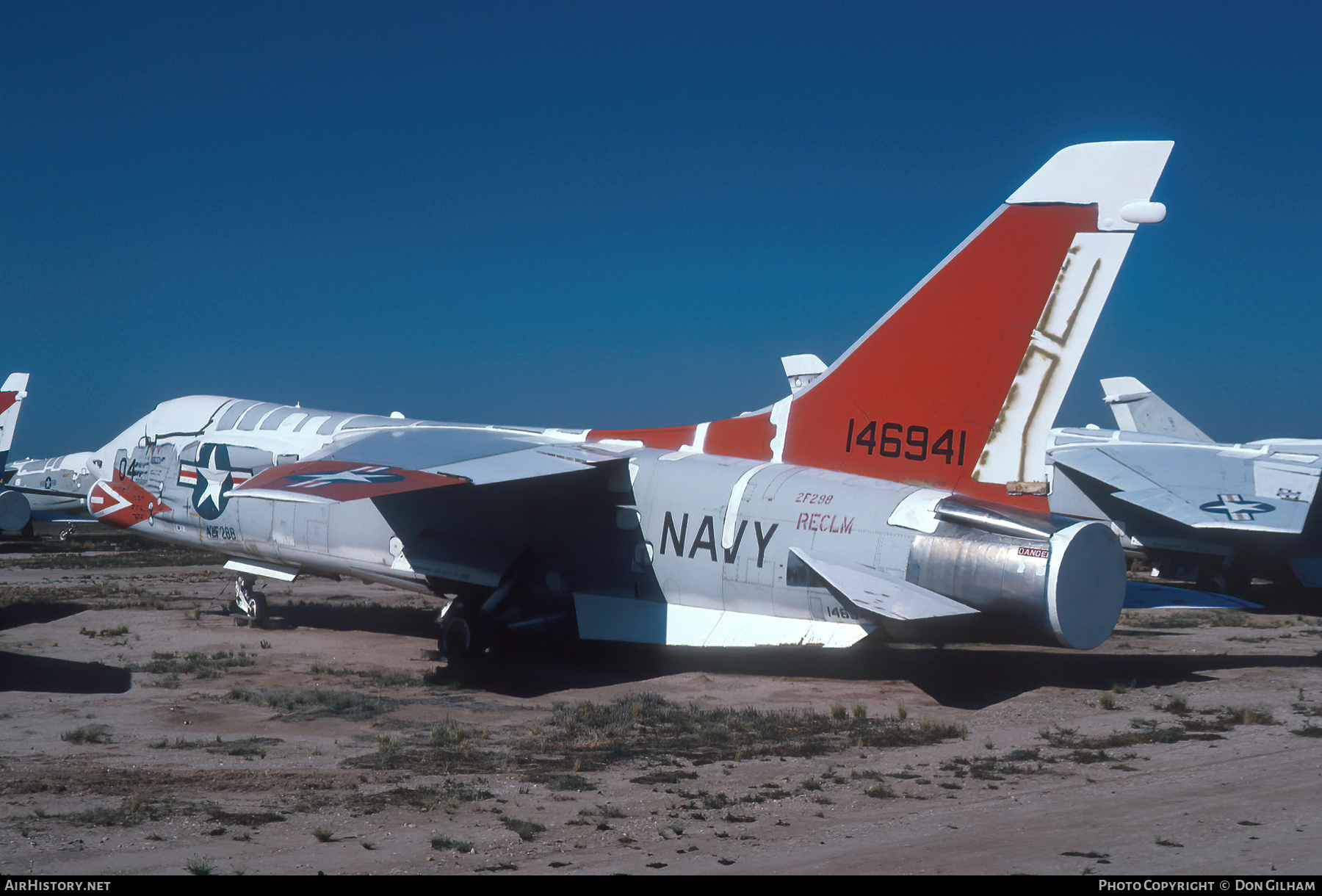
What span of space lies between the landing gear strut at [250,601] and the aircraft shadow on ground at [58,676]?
135 inches

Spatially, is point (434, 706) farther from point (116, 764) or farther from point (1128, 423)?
point (1128, 423)

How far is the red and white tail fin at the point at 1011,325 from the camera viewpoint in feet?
34.3

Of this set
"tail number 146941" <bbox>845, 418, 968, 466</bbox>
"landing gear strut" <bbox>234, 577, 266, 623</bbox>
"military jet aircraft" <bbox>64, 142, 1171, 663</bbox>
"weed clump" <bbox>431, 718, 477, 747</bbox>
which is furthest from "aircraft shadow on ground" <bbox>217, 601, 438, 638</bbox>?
"tail number 146941" <bbox>845, 418, 968, 466</bbox>

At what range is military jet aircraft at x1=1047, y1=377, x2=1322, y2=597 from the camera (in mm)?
19156

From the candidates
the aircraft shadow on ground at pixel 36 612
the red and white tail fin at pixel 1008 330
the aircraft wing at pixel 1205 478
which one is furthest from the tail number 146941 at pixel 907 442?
the aircraft shadow on ground at pixel 36 612

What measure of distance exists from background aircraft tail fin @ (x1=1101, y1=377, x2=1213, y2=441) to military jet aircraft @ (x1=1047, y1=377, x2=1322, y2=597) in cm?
515

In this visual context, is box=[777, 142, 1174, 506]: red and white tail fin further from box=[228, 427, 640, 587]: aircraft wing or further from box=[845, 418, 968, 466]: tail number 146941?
box=[228, 427, 640, 587]: aircraft wing

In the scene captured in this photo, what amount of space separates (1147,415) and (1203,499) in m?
11.1

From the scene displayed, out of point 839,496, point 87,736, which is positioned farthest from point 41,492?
point 839,496

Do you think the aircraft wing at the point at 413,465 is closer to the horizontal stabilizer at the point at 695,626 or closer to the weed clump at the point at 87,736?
the horizontal stabilizer at the point at 695,626

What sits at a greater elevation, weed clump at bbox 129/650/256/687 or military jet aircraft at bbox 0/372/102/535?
military jet aircraft at bbox 0/372/102/535
